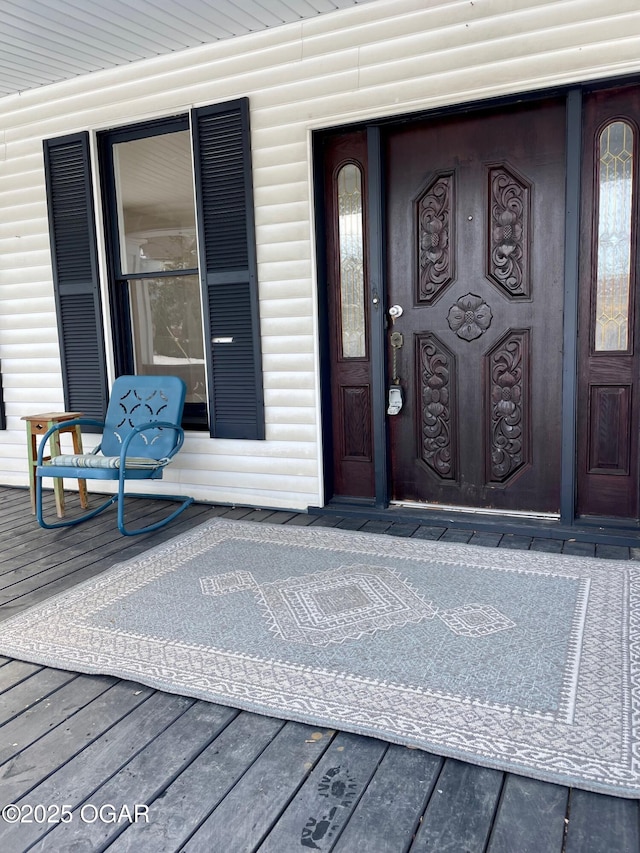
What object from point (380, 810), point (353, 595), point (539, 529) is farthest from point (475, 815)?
point (539, 529)

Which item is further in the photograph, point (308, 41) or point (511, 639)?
point (308, 41)

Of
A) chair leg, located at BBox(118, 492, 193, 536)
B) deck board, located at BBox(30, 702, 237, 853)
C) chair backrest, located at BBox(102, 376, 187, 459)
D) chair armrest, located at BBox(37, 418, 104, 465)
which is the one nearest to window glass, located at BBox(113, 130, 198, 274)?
chair backrest, located at BBox(102, 376, 187, 459)

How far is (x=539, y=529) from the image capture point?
11.1 ft

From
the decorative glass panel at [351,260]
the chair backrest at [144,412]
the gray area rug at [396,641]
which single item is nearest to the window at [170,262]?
the chair backrest at [144,412]

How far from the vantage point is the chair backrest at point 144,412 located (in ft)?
13.0

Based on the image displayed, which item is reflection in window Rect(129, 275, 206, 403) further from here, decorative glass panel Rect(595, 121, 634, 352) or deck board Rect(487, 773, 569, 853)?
deck board Rect(487, 773, 569, 853)

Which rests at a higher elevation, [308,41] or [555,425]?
[308,41]

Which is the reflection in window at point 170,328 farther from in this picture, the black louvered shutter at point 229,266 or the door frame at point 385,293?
the door frame at point 385,293

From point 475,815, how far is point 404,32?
135 inches

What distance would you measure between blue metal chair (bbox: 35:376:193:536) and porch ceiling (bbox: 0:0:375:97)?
191 cm

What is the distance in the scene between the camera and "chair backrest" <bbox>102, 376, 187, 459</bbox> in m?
3.97

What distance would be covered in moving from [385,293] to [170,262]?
58.8 inches

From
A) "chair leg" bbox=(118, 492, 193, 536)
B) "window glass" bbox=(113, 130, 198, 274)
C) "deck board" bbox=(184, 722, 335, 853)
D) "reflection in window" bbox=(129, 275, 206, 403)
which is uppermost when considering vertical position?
"window glass" bbox=(113, 130, 198, 274)

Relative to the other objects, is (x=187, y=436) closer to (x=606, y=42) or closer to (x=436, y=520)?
(x=436, y=520)
